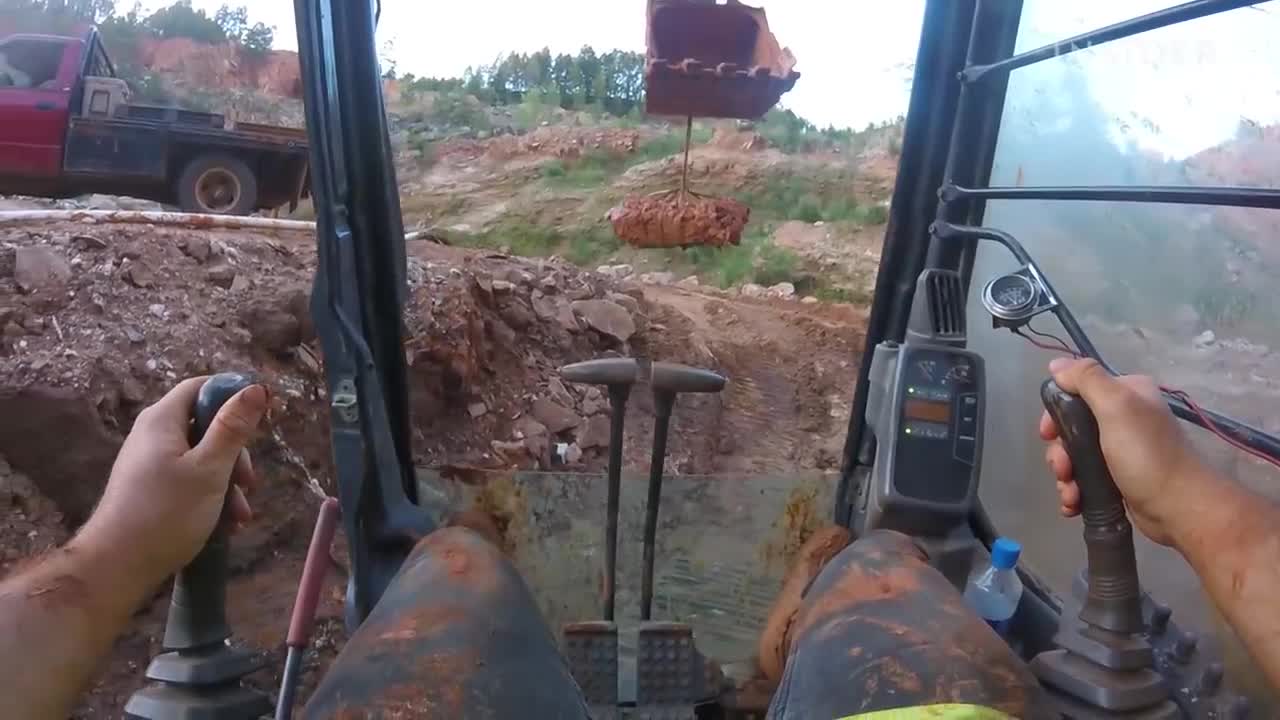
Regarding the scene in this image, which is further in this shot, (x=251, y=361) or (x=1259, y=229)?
(x=251, y=361)

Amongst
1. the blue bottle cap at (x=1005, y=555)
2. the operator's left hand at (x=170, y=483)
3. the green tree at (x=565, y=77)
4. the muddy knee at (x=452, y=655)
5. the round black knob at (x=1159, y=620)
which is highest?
the green tree at (x=565, y=77)

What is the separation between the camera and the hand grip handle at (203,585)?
1.08 m

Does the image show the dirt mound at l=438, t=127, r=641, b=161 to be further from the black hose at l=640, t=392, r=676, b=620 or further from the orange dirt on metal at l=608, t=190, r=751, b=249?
the black hose at l=640, t=392, r=676, b=620

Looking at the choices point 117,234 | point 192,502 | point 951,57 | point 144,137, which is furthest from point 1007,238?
point 144,137

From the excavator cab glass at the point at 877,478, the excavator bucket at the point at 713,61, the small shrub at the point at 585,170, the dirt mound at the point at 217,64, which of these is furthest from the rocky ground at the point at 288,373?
the dirt mound at the point at 217,64

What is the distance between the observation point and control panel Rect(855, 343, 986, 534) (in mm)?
1581

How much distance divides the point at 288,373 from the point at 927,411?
11.0ft

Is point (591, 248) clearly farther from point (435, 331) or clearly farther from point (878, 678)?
point (878, 678)

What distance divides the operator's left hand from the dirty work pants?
0.20 m

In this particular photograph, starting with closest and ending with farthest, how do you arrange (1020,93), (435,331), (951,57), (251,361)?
(951,57) → (1020,93) → (251,361) → (435,331)

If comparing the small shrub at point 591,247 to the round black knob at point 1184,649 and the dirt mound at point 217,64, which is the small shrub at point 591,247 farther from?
the round black knob at point 1184,649

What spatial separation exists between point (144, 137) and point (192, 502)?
7.62m

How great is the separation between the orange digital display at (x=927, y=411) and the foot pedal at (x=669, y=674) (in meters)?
0.48

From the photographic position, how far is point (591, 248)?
30.1 feet
